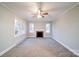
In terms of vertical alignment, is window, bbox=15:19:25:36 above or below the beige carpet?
above

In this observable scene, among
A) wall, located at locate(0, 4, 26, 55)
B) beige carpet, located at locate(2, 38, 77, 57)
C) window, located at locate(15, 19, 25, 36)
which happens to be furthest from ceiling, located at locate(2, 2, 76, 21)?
beige carpet, located at locate(2, 38, 77, 57)

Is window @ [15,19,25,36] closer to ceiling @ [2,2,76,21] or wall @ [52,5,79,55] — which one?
ceiling @ [2,2,76,21]

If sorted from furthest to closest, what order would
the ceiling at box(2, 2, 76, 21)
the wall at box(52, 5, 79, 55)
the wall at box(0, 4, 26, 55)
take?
1. the wall at box(52, 5, 79, 55)
2. the wall at box(0, 4, 26, 55)
3. the ceiling at box(2, 2, 76, 21)

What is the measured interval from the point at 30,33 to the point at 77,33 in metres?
6.87

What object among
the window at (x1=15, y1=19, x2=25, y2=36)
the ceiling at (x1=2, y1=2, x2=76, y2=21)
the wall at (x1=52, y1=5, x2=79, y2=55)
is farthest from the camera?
the window at (x1=15, y1=19, x2=25, y2=36)

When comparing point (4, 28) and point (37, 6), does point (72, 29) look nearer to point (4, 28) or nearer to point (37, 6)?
point (37, 6)

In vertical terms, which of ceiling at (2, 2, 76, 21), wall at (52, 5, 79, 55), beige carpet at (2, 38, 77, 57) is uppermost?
ceiling at (2, 2, 76, 21)

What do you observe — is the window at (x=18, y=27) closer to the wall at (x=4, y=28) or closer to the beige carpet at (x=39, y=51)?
the beige carpet at (x=39, y=51)

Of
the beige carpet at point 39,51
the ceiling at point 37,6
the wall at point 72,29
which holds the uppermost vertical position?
the ceiling at point 37,6

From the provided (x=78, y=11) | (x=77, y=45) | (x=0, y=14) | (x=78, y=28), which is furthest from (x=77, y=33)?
(x=0, y=14)

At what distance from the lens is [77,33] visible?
3.24m

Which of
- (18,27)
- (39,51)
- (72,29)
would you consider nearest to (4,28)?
(39,51)

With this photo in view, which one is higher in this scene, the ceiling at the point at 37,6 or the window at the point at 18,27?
the ceiling at the point at 37,6

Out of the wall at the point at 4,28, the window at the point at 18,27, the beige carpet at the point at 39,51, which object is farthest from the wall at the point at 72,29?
the window at the point at 18,27
